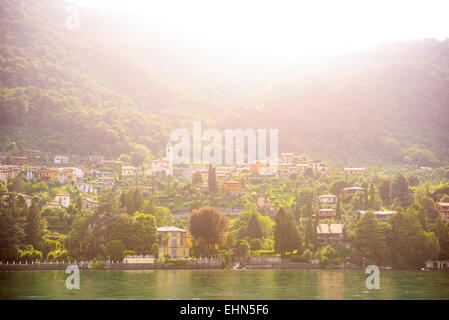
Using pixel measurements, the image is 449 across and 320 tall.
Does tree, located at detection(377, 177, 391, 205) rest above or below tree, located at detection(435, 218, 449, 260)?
above

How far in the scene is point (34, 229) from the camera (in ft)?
212

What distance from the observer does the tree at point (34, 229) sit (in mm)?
64062

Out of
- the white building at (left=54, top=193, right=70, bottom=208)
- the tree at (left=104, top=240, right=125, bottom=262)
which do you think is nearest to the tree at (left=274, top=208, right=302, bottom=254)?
the tree at (left=104, top=240, right=125, bottom=262)

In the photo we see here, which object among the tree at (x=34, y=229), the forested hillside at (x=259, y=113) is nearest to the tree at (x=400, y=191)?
the tree at (x=34, y=229)

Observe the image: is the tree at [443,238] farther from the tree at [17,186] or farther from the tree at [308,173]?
the tree at [17,186]

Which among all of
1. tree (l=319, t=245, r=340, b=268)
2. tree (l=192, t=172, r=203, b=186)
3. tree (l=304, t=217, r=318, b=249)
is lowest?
tree (l=319, t=245, r=340, b=268)

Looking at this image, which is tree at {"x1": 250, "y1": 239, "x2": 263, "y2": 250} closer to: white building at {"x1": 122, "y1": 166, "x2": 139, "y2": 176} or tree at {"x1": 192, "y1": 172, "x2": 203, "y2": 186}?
tree at {"x1": 192, "y1": 172, "x2": 203, "y2": 186}

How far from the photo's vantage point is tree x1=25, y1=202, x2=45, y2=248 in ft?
210

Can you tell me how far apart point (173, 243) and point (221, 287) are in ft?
90.2

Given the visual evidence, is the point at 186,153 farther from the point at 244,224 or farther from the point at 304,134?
the point at 244,224

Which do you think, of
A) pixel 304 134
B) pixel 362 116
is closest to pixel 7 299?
pixel 304 134

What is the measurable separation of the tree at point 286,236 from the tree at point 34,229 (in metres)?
27.0

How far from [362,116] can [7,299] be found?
154 metres

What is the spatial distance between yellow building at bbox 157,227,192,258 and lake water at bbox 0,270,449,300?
52.3ft
